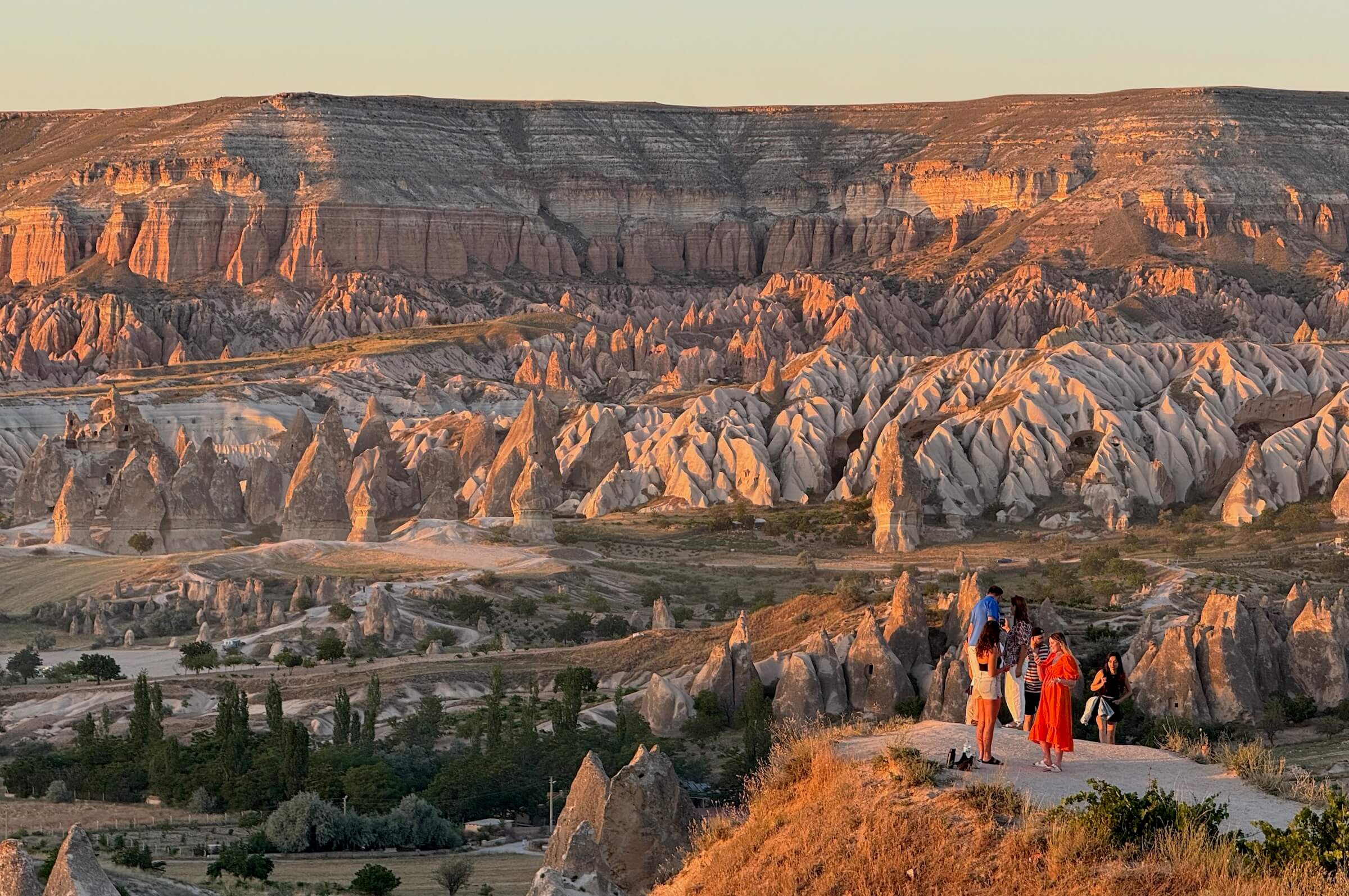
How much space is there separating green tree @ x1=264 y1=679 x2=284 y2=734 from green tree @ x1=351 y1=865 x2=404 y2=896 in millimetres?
10973

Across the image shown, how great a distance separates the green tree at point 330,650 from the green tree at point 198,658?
7.05 feet

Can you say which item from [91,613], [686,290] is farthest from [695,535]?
[686,290]

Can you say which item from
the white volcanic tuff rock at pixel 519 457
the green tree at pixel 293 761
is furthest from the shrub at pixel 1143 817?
the white volcanic tuff rock at pixel 519 457

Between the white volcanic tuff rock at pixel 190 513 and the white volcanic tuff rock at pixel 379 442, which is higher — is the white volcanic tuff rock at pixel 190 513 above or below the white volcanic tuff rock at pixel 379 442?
below

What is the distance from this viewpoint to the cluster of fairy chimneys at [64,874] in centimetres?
1625

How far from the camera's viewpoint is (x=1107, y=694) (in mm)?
19469

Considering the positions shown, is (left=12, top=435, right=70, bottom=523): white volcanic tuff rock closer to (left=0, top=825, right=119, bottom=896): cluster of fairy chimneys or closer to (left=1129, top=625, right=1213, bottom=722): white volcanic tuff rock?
(left=1129, top=625, right=1213, bottom=722): white volcanic tuff rock

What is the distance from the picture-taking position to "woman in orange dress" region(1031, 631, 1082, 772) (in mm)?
17703

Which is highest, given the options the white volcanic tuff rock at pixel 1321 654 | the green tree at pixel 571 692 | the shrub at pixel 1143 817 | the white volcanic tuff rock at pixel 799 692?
the shrub at pixel 1143 817

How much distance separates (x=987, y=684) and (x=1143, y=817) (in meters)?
2.61

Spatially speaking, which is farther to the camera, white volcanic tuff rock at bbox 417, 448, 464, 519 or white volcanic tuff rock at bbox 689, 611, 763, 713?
white volcanic tuff rock at bbox 417, 448, 464, 519

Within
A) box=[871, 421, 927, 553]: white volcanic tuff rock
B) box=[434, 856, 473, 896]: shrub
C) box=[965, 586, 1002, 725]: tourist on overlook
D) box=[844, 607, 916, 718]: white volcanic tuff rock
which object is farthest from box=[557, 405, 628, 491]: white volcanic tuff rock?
box=[965, 586, 1002, 725]: tourist on overlook

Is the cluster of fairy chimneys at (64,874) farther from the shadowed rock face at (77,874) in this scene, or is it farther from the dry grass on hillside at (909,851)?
the dry grass on hillside at (909,851)

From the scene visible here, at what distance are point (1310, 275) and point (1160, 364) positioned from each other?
192 ft
